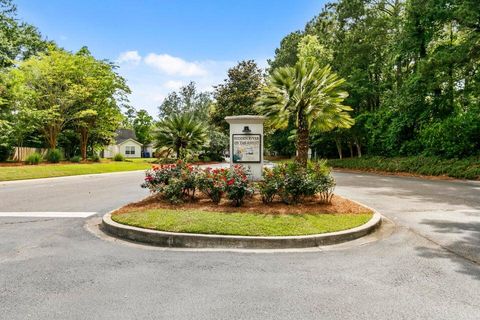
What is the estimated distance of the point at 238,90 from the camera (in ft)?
125

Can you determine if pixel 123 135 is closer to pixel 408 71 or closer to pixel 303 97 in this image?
pixel 408 71

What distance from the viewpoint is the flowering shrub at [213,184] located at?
26.9 feet

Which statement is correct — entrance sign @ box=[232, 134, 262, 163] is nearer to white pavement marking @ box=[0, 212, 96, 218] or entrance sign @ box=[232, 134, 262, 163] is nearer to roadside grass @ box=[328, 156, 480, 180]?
white pavement marking @ box=[0, 212, 96, 218]

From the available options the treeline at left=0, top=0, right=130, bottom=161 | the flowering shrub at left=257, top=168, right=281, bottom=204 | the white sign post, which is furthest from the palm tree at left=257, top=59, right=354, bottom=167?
the treeline at left=0, top=0, right=130, bottom=161

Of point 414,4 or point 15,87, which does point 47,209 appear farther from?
point 414,4

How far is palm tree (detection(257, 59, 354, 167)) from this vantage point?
1085 cm

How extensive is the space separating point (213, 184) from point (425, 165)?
17.9 m

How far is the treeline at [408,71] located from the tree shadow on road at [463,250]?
1576 cm

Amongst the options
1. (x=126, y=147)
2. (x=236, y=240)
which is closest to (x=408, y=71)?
(x=236, y=240)

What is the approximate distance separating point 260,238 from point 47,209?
22.4 feet

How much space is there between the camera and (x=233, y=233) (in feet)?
19.1

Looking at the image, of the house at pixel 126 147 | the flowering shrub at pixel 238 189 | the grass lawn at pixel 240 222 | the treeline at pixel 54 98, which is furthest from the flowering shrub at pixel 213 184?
the house at pixel 126 147

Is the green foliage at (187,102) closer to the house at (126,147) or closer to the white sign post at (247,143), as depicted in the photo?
the house at (126,147)

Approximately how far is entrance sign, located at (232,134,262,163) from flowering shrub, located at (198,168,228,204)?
2.77 meters
